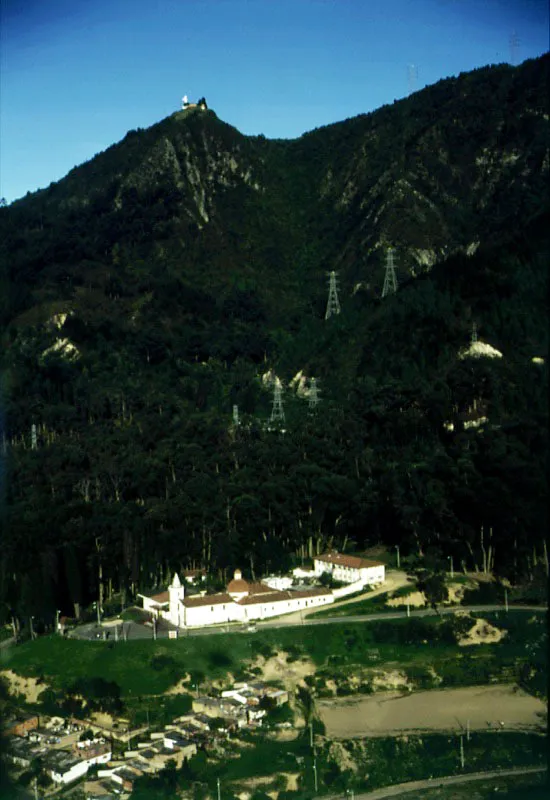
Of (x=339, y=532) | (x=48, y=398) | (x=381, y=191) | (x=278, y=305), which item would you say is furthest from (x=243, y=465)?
(x=381, y=191)

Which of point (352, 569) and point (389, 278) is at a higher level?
point (389, 278)

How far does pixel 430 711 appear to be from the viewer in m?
15.6

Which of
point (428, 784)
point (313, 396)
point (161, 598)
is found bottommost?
point (428, 784)

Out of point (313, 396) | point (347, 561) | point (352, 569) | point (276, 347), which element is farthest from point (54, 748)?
point (276, 347)

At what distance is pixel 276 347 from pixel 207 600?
23602 mm

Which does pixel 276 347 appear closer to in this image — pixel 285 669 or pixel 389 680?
pixel 285 669

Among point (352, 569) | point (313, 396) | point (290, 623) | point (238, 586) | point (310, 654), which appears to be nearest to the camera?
point (310, 654)

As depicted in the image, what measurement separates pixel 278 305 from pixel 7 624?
93.1 ft

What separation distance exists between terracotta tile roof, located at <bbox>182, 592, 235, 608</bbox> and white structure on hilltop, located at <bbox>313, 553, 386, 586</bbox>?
7.93 ft

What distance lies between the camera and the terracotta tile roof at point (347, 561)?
21.2 metres

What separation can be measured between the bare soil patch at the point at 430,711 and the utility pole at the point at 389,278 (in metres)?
24.8

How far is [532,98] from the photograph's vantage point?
46.9 metres

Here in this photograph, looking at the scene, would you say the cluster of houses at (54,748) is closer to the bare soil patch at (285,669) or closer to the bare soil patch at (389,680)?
the bare soil patch at (285,669)

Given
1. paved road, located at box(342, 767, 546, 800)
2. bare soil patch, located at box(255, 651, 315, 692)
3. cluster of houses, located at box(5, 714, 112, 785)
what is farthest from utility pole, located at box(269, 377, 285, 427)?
paved road, located at box(342, 767, 546, 800)
